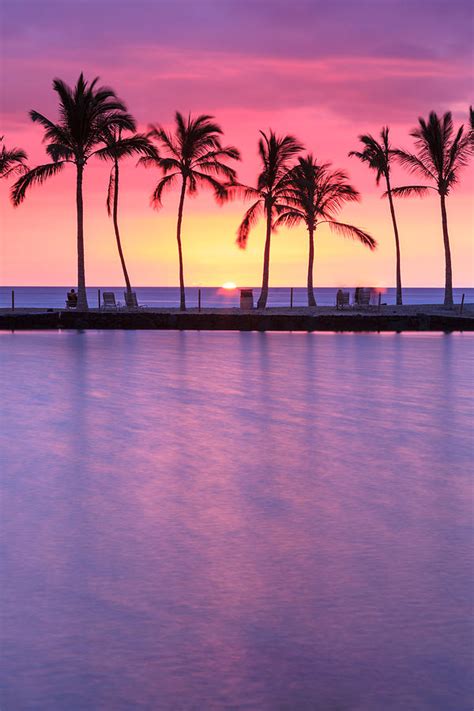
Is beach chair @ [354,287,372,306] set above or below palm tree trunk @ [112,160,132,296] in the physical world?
below

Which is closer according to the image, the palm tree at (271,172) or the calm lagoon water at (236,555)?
the calm lagoon water at (236,555)

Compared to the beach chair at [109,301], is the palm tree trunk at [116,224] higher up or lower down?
higher up

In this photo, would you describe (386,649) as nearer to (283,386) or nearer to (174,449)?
(174,449)

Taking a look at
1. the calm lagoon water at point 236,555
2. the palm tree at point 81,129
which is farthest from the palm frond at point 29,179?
the calm lagoon water at point 236,555

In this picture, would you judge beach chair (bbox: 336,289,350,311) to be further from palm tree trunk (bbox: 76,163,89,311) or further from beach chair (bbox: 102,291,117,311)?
palm tree trunk (bbox: 76,163,89,311)

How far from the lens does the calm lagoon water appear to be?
4.25 meters

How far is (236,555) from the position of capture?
6.35 meters

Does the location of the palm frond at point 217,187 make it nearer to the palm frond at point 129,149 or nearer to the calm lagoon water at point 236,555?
the palm frond at point 129,149

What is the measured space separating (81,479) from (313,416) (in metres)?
5.22

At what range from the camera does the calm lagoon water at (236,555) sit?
4.25 metres

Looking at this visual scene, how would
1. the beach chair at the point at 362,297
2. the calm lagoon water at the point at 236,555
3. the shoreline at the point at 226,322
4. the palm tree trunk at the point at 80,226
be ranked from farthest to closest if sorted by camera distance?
the beach chair at the point at 362,297
the palm tree trunk at the point at 80,226
the shoreline at the point at 226,322
the calm lagoon water at the point at 236,555

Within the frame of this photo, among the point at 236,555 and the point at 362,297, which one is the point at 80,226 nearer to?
the point at 362,297

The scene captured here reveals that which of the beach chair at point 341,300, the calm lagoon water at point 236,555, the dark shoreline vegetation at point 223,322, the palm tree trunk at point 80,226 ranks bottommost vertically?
the calm lagoon water at point 236,555

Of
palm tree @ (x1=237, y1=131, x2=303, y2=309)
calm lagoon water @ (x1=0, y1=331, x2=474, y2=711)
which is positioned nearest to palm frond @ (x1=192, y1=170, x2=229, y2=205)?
palm tree @ (x1=237, y1=131, x2=303, y2=309)
